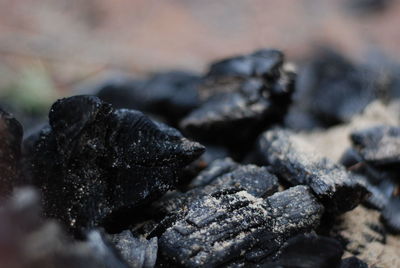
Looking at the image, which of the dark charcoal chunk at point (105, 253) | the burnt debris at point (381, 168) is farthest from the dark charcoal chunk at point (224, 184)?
the burnt debris at point (381, 168)

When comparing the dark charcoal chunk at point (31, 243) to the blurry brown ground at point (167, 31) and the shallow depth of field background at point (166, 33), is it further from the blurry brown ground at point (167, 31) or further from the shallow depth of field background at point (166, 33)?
the blurry brown ground at point (167, 31)

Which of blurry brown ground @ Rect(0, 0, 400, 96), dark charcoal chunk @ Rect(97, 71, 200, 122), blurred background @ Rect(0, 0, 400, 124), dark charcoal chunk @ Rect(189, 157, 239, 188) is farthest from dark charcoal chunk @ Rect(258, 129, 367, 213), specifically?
blurry brown ground @ Rect(0, 0, 400, 96)

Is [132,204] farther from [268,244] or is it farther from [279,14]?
[279,14]

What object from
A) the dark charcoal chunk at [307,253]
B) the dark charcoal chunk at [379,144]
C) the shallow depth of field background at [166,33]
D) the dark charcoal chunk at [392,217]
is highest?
the dark charcoal chunk at [379,144]

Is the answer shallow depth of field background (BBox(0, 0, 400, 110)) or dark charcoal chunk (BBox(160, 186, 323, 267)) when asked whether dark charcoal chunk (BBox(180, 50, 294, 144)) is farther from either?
shallow depth of field background (BBox(0, 0, 400, 110))

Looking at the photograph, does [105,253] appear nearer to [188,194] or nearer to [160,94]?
[188,194]

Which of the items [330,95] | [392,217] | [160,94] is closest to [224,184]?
[392,217]
